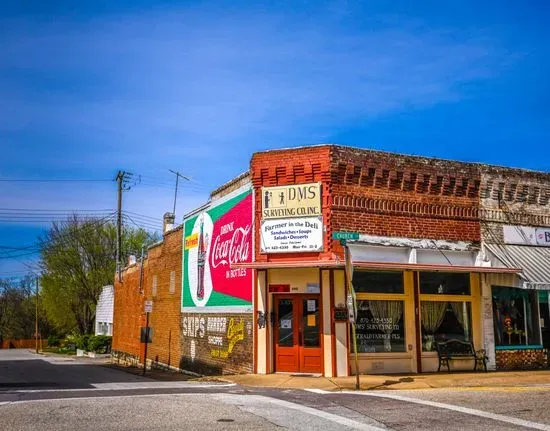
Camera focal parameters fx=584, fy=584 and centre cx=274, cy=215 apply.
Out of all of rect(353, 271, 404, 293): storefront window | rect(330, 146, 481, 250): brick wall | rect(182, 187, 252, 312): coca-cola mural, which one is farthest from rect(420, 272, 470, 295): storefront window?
rect(182, 187, 252, 312): coca-cola mural

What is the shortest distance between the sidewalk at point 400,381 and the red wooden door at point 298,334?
0.45 metres

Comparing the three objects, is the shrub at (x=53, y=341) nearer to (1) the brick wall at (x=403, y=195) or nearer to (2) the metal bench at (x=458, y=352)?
(2) the metal bench at (x=458, y=352)

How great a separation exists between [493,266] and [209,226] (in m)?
10.2

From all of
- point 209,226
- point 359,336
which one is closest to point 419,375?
point 359,336

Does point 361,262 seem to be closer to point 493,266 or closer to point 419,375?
point 419,375

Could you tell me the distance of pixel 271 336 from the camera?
17.1 m

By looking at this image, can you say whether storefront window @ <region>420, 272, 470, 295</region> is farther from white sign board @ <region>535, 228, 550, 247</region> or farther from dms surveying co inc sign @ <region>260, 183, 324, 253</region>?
dms surveying co inc sign @ <region>260, 183, 324, 253</region>

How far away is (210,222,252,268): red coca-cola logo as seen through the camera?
60.9 ft

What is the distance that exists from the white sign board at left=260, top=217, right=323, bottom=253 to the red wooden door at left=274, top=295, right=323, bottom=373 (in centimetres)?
146

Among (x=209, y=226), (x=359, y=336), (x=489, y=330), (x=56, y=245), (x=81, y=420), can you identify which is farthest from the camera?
(x=56, y=245)

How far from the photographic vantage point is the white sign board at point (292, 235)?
54.6 ft

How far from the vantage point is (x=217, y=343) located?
67.4ft

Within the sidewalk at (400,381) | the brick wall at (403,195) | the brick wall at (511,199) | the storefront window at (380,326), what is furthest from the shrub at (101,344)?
the brick wall at (511,199)

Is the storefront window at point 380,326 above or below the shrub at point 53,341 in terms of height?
above
